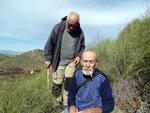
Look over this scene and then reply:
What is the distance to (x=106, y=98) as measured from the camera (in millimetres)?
1472

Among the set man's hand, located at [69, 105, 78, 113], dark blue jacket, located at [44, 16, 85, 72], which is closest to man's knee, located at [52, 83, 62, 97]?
dark blue jacket, located at [44, 16, 85, 72]

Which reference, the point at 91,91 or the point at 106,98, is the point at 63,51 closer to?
the point at 91,91

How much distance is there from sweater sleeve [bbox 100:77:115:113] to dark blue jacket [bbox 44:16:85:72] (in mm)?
1431

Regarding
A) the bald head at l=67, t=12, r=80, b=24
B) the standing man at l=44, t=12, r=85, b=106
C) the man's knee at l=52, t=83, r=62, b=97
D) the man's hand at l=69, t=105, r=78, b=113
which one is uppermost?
the bald head at l=67, t=12, r=80, b=24

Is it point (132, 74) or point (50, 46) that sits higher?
point (50, 46)

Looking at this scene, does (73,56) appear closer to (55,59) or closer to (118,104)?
(55,59)

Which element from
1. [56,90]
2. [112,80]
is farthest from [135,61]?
[56,90]

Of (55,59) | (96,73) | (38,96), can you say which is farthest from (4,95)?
(96,73)

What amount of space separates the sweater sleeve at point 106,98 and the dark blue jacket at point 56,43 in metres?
1.43

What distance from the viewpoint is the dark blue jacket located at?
2756 mm

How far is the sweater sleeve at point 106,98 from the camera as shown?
1.42 m

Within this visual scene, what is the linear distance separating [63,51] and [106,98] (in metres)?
1.68

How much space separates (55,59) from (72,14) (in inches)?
42.8

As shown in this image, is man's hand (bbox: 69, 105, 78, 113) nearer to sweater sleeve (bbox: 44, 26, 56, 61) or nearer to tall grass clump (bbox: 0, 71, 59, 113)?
tall grass clump (bbox: 0, 71, 59, 113)
